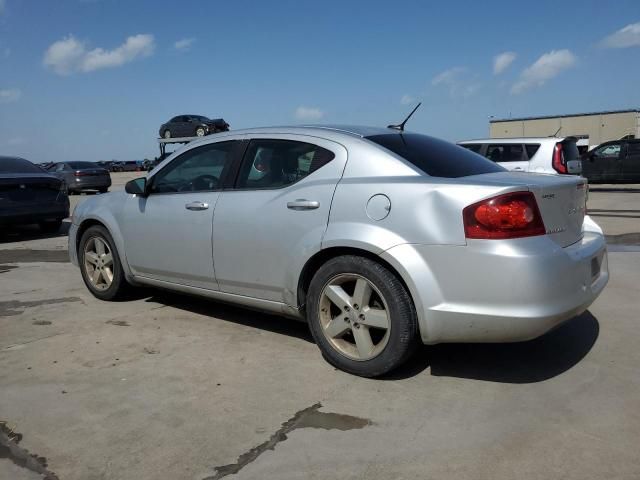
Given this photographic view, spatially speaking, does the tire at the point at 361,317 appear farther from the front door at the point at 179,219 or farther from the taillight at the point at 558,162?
the taillight at the point at 558,162

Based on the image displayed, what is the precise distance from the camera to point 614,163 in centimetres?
1852

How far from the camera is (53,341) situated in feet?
14.2

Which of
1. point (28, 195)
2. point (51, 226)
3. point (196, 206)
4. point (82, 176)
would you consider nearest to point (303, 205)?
point (196, 206)

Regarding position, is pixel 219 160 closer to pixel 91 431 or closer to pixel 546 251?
pixel 91 431

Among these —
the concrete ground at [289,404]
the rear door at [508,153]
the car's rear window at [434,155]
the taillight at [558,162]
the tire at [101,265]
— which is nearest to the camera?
the concrete ground at [289,404]

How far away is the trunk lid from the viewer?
3211 millimetres

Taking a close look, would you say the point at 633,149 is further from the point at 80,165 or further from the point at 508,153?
the point at 80,165

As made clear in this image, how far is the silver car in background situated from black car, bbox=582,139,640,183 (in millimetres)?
16522

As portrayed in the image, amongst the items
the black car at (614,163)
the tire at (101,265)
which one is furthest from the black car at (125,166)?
the tire at (101,265)

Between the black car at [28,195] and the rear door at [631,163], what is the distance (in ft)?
53.8

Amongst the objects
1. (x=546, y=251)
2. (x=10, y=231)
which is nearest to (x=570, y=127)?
(x=10, y=231)

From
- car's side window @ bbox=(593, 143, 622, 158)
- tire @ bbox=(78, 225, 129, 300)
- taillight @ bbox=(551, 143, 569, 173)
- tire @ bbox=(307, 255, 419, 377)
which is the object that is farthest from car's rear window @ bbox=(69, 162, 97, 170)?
tire @ bbox=(307, 255, 419, 377)

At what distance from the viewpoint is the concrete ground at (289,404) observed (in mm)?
2590

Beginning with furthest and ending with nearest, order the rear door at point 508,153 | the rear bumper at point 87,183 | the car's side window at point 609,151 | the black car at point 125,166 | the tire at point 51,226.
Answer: the black car at point 125,166
the rear bumper at point 87,183
the car's side window at point 609,151
the rear door at point 508,153
the tire at point 51,226
